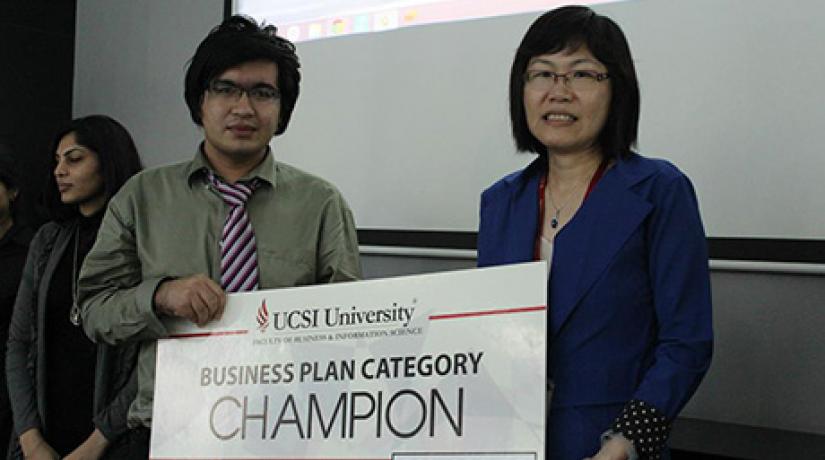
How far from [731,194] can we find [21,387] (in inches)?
63.0

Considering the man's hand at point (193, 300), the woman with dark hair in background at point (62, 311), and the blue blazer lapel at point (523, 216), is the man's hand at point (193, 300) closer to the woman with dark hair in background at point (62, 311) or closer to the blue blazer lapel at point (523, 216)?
the blue blazer lapel at point (523, 216)

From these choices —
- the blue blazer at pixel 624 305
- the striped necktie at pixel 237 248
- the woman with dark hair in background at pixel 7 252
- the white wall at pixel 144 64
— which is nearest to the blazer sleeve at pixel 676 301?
the blue blazer at pixel 624 305

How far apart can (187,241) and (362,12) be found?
1215 millimetres

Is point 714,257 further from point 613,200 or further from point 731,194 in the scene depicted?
point 613,200

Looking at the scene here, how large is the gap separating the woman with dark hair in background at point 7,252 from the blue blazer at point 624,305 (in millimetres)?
1736

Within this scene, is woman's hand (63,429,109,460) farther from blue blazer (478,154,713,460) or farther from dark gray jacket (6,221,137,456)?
blue blazer (478,154,713,460)

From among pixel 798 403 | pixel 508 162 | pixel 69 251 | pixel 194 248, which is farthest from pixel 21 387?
pixel 798 403

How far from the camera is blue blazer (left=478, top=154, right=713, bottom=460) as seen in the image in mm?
1387

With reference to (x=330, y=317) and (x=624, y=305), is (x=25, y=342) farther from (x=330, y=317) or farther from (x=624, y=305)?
(x=624, y=305)

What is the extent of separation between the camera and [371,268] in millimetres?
2797

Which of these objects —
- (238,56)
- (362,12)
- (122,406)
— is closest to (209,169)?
(238,56)

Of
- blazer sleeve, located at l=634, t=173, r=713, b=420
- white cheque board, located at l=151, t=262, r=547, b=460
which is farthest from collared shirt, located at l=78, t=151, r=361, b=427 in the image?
blazer sleeve, located at l=634, t=173, r=713, b=420

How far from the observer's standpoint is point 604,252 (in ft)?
4.64

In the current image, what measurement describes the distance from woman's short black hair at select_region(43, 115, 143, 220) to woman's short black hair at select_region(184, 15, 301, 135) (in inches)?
23.1
